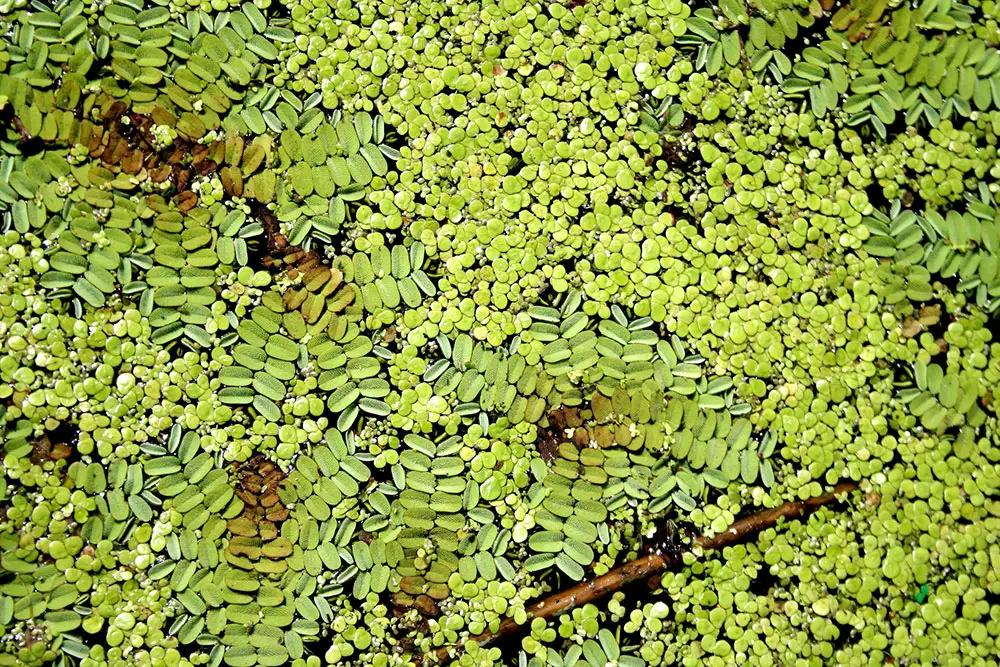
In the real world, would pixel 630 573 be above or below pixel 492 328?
below

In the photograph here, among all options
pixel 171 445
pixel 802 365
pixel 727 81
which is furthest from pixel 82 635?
pixel 727 81

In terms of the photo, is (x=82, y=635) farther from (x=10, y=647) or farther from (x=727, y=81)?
(x=727, y=81)

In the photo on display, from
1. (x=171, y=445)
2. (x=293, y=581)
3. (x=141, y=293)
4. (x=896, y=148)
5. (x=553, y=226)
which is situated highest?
(x=896, y=148)

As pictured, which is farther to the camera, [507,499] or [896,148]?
[896,148]

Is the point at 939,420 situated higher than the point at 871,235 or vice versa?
the point at 871,235
